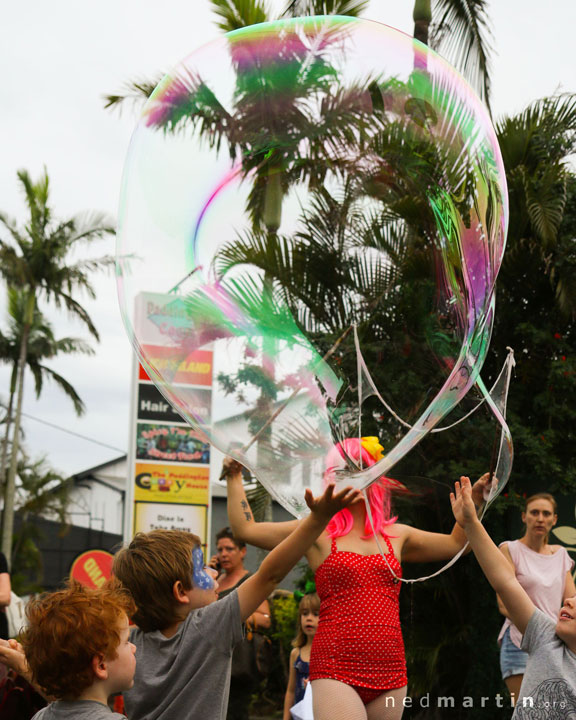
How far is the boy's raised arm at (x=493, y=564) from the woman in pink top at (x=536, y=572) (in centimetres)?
227

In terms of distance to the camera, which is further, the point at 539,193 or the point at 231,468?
the point at 539,193

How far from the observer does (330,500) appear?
97.6 inches

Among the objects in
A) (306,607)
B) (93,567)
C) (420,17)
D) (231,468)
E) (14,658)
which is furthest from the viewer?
(93,567)

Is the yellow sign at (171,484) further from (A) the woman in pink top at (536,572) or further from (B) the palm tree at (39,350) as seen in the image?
(B) the palm tree at (39,350)

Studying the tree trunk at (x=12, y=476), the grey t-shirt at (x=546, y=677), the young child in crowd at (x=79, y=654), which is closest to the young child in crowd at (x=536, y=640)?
the grey t-shirt at (x=546, y=677)

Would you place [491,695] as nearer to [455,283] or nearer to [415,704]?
[415,704]

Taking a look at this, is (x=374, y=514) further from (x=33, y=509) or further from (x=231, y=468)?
(x=33, y=509)

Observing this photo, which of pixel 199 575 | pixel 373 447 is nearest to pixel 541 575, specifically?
pixel 373 447

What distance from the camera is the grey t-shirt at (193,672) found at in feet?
8.27

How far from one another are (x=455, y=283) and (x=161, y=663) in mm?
1714

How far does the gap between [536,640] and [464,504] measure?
472 millimetres

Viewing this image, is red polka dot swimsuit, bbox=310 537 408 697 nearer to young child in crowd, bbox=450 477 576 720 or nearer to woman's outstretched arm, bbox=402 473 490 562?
woman's outstretched arm, bbox=402 473 490 562

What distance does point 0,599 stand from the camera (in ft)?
15.8

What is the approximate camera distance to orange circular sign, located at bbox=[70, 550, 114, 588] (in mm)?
14602
